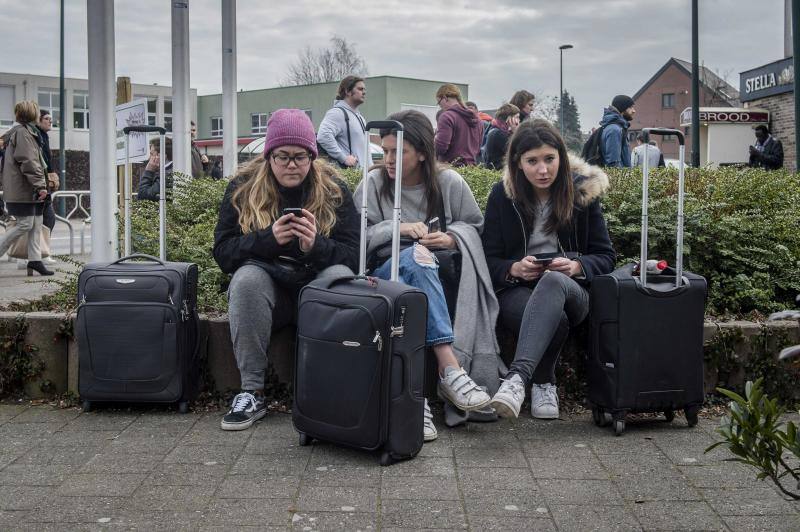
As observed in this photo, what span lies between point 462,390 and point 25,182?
782cm

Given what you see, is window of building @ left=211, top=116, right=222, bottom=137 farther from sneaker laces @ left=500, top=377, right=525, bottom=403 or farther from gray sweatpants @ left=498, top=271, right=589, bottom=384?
sneaker laces @ left=500, top=377, right=525, bottom=403

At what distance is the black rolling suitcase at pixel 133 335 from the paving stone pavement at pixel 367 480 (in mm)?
168

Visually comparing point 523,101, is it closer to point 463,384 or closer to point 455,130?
point 455,130

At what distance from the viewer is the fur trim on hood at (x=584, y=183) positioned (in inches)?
211

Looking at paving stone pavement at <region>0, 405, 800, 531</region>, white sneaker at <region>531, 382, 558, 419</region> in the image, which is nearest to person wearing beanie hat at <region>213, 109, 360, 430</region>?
paving stone pavement at <region>0, 405, 800, 531</region>

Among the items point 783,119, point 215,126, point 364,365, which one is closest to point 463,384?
point 364,365

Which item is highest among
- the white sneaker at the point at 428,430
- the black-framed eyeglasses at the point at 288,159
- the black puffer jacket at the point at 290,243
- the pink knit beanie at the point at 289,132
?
the pink knit beanie at the point at 289,132

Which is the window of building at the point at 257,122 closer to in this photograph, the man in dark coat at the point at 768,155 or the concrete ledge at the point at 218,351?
the man in dark coat at the point at 768,155

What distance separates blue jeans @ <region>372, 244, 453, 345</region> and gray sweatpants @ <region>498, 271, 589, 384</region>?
0.38m

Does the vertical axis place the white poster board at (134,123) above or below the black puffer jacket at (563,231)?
above

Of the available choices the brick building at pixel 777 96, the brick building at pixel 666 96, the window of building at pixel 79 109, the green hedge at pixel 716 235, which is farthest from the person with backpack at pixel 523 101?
the brick building at pixel 666 96

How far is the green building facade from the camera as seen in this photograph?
2176 inches

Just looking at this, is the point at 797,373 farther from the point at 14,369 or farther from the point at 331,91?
the point at 331,91

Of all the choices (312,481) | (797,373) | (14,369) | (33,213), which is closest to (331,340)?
(312,481)
